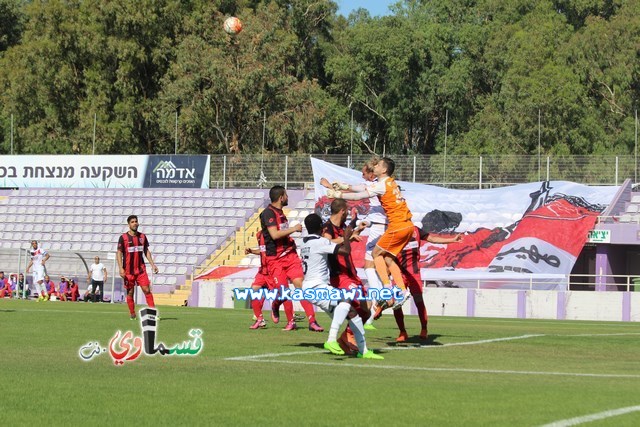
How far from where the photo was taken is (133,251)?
73.7 ft

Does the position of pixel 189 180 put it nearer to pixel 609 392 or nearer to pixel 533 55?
pixel 533 55

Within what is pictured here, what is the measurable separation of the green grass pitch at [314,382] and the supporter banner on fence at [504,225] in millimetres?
23362

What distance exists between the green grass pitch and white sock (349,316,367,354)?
206 mm

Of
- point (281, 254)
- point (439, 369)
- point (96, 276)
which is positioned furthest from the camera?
point (96, 276)

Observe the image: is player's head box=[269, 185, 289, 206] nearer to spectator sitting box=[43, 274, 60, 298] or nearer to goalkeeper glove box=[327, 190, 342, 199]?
goalkeeper glove box=[327, 190, 342, 199]

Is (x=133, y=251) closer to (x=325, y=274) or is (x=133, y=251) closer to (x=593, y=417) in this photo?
(x=325, y=274)

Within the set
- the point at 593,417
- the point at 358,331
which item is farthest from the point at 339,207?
the point at 593,417

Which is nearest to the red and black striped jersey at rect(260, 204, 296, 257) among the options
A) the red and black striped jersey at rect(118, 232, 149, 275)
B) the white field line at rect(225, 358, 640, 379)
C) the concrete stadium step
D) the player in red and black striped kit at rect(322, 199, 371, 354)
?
the player in red and black striped kit at rect(322, 199, 371, 354)

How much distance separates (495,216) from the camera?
1751 inches

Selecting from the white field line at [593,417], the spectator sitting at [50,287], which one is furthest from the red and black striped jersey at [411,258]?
the spectator sitting at [50,287]

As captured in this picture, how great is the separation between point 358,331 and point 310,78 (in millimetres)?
67631

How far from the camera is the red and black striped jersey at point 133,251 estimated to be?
2238cm

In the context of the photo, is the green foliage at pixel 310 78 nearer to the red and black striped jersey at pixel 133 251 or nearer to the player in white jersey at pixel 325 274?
the red and black striped jersey at pixel 133 251

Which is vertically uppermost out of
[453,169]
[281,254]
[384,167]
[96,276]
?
[453,169]
